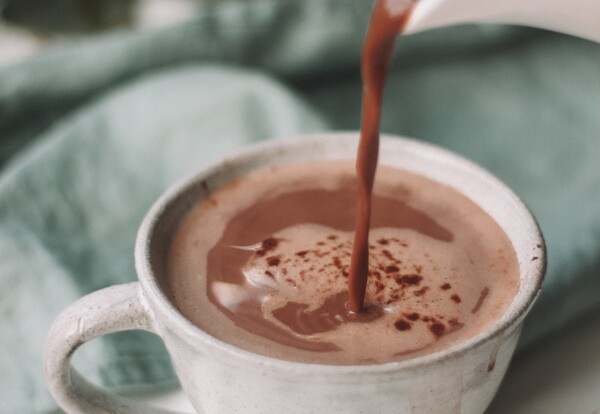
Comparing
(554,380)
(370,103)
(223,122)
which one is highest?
(370,103)

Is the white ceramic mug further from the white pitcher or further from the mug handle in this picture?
the white pitcher

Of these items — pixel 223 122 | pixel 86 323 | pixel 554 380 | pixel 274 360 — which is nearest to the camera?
pixel 274 360

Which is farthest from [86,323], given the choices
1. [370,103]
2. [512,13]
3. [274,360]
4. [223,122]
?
[223,122]

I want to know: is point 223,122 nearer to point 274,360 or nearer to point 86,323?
point 86,323

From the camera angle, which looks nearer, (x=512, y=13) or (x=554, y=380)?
(x=512, y=13)

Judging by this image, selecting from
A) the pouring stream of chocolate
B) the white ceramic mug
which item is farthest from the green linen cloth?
the pouring stream of chocolate

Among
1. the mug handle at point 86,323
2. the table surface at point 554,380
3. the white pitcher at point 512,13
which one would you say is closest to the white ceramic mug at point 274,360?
the mug handle at point 86,323

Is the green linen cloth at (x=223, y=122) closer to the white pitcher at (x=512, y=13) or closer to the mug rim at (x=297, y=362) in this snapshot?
the mug rim at (x=297, y=362)
